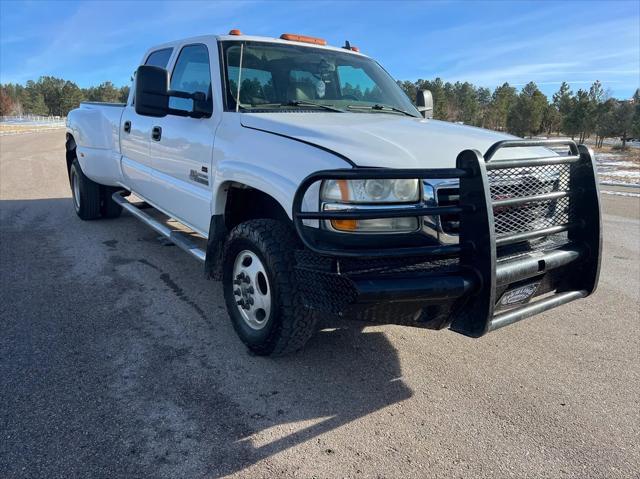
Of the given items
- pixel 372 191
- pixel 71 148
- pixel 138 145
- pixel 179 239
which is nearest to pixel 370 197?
pixel 372 191

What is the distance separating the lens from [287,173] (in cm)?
286

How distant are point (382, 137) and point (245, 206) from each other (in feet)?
4.07

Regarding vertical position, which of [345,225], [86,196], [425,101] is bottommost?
[86,196]

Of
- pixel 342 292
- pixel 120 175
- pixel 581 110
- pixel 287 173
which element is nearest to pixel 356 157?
pixel 287 173

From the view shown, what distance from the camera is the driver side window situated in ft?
13.1

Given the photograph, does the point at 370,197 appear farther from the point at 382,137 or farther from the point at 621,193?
the point at 621,193

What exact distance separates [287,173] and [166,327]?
1664mm

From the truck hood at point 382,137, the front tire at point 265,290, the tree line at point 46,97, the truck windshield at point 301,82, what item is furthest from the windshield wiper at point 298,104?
the tree line at point 46,97

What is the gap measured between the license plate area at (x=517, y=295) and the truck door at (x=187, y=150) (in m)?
2.15

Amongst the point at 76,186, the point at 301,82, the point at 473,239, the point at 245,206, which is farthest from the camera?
the point at 76,186

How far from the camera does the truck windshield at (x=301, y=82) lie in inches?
147

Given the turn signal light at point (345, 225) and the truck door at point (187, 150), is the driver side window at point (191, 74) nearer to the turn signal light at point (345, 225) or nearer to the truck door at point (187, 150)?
the truck door at point (187, 150)

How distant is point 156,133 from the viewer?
4602 millimetres

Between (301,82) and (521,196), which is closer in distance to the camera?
(521,196)
